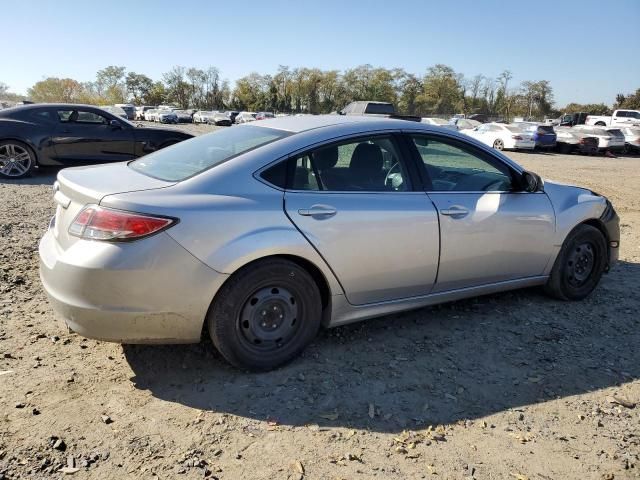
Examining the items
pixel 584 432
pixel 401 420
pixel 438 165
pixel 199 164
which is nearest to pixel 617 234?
pixel 438 165

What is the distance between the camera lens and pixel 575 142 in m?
26.8

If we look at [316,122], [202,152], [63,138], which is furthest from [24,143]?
[316,122]

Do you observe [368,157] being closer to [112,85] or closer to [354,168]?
[354,168]

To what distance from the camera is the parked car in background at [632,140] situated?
93.1 ft

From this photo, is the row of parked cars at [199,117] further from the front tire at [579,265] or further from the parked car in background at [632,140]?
the front tire at [579,265]

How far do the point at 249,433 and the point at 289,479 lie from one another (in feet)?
1.30

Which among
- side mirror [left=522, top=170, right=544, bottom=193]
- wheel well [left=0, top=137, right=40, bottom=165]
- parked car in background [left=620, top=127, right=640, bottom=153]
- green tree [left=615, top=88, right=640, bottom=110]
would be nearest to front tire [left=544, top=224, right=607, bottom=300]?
side mirror [left=522, top=170, right=544, bottom=193]

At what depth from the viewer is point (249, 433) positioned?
263 centimetres

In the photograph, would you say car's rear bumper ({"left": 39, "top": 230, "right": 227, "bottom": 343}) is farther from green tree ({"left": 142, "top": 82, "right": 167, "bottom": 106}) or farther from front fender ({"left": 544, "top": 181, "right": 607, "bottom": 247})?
green tree ({"left": 142, "top": 82, "right": 167, "bottom": 106})

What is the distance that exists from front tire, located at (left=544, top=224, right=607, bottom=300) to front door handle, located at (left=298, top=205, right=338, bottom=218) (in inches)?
90.7

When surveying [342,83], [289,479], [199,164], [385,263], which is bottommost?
[289,479]

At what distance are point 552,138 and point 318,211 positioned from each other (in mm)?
26528

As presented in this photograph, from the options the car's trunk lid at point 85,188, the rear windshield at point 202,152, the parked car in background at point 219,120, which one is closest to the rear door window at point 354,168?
the rear windshield at point 202,152

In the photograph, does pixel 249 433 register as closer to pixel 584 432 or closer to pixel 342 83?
pixel 584 432
